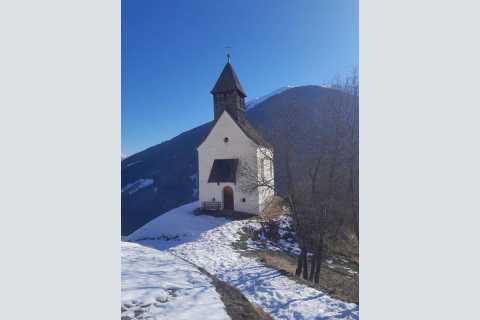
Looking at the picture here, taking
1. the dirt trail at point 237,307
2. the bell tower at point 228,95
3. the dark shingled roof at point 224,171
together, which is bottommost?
the dirt trail at point 237,307

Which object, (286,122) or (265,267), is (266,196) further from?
(265,267)

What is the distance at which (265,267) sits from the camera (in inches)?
267

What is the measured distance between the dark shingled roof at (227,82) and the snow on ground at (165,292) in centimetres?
1159

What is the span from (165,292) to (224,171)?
1025 centimetres

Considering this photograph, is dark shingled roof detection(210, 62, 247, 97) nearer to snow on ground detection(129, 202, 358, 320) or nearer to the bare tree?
the bare tree

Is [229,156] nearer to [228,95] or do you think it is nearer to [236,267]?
[228,95]

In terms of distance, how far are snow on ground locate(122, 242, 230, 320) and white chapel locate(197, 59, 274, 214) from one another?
8.57 metres

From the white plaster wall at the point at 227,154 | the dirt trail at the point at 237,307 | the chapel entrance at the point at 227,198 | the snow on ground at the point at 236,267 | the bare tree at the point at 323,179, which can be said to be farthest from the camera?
the chapel entrance at the point at 227,198

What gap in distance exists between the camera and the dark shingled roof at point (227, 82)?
14.7 m

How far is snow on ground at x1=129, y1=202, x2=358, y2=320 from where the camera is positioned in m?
4.55

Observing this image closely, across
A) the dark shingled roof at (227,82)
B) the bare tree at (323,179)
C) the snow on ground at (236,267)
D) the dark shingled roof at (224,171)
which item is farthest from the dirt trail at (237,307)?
the dark shingled roof at (227,82)

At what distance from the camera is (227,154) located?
1405 centimetres

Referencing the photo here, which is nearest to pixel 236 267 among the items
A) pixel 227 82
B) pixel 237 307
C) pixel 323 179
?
pixel 237 307

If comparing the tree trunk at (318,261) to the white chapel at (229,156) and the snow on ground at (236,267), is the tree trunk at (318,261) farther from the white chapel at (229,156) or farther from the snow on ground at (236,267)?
the white chapel at (229,156)
